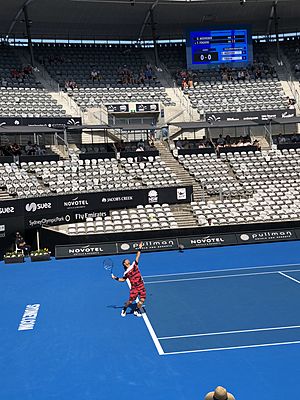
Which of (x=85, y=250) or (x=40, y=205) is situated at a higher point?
(x=40, y=205)

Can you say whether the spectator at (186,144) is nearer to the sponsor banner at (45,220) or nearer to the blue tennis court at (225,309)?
the sponsor banner at (45,220)

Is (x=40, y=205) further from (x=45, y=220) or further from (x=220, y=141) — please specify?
(x=220, y=141)

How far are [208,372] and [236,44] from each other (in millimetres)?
40039

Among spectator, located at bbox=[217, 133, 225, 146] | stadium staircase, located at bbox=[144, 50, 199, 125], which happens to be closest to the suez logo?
stadium staircase, located at bbox=[144, 50, 199, 125]

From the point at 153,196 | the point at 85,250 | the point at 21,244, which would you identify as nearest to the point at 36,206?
the point at 21,244

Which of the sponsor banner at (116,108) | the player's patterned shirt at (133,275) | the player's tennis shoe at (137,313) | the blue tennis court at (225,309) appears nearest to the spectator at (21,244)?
the blue tennis court at (225,309)

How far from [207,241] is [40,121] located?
53.2ft

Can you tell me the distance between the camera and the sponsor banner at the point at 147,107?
38312 millimetres

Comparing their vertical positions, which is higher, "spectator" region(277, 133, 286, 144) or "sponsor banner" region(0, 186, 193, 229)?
"spectator" region(277, 133, 286, 144)

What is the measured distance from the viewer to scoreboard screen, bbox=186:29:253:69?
44.1 metres

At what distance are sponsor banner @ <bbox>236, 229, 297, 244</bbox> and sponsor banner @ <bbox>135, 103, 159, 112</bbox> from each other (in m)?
16.5

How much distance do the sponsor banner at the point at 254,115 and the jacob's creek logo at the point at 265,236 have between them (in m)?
15.4

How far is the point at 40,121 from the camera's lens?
114ft

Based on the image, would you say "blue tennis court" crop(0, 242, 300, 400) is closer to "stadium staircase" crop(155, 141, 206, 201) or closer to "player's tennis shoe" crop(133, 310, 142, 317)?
"player's tennis shoe" crop(133, 310, 142, 317)
